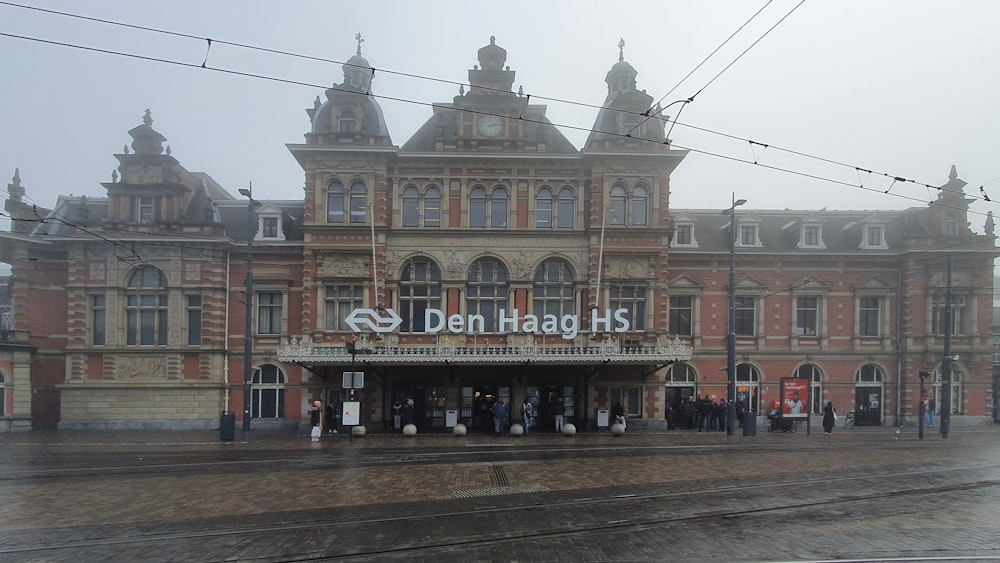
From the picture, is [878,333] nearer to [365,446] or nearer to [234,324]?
[365,446]

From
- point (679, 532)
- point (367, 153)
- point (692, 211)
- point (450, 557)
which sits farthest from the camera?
point (692, 211)

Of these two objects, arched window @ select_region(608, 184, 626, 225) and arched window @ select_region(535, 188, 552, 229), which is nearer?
arched window @ select_region(608, 184, 626, 225)

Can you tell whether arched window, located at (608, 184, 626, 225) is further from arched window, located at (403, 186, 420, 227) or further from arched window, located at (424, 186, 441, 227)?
arched window, located at (403, 186, 420, 227)

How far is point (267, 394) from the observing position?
1189 inches

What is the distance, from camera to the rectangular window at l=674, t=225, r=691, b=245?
3291cm

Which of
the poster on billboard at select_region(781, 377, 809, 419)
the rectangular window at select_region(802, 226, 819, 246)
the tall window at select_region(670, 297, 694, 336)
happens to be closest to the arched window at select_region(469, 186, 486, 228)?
the tall window at select_region(670, 297, 694, 336)

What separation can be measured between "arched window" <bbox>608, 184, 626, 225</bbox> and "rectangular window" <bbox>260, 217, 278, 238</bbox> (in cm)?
1678

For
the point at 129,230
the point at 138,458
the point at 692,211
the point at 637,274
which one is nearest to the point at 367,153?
the point at 129,230

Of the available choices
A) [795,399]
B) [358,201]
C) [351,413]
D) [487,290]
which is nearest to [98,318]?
[358,201]

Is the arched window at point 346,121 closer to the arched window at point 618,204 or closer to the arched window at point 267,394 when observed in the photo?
the arched window at point 267,394

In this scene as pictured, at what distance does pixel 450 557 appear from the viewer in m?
8.83

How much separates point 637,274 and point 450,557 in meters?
22.1

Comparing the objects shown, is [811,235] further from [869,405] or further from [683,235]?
[869,405]

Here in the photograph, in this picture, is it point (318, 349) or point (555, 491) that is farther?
point (318, 349)
